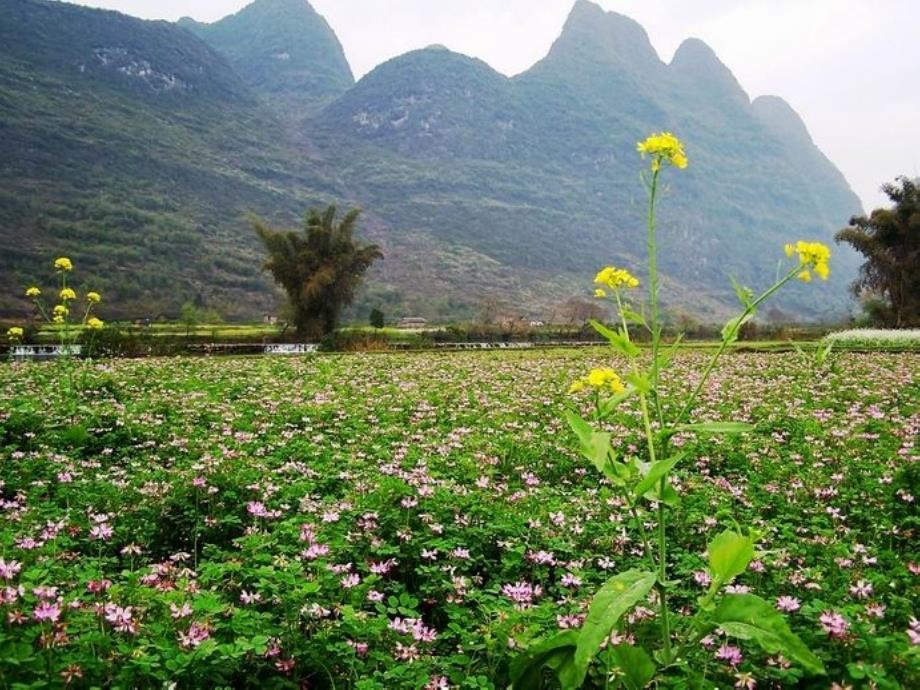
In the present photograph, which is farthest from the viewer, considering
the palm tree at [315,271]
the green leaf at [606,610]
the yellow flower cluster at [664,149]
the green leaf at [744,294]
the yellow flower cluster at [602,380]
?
the palm tree at [315,271]

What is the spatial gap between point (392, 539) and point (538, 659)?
6.90ft

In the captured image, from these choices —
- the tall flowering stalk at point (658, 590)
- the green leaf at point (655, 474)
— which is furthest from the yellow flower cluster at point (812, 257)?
the green leaf at point (655, 474)

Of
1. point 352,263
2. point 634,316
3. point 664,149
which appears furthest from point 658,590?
point 352,263

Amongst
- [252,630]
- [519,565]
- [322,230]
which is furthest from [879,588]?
[322,230]

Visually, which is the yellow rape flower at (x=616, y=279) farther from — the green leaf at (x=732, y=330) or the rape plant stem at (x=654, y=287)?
the green leaf at (x=732, y=330)

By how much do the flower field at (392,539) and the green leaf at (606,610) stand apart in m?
0.67

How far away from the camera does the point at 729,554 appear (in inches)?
101

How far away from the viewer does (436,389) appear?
13.3 m

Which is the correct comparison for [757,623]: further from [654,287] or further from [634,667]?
[654,287]

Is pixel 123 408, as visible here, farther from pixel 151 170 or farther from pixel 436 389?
pixel 151 170

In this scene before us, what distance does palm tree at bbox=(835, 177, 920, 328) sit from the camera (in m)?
47.7

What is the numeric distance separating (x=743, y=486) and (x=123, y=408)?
860 centimetres

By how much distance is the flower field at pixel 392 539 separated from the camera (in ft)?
10.00

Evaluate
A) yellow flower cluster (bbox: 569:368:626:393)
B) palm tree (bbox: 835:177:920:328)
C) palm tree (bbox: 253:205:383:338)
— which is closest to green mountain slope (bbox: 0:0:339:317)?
palm tree (bbox: 253:205:383:338)
